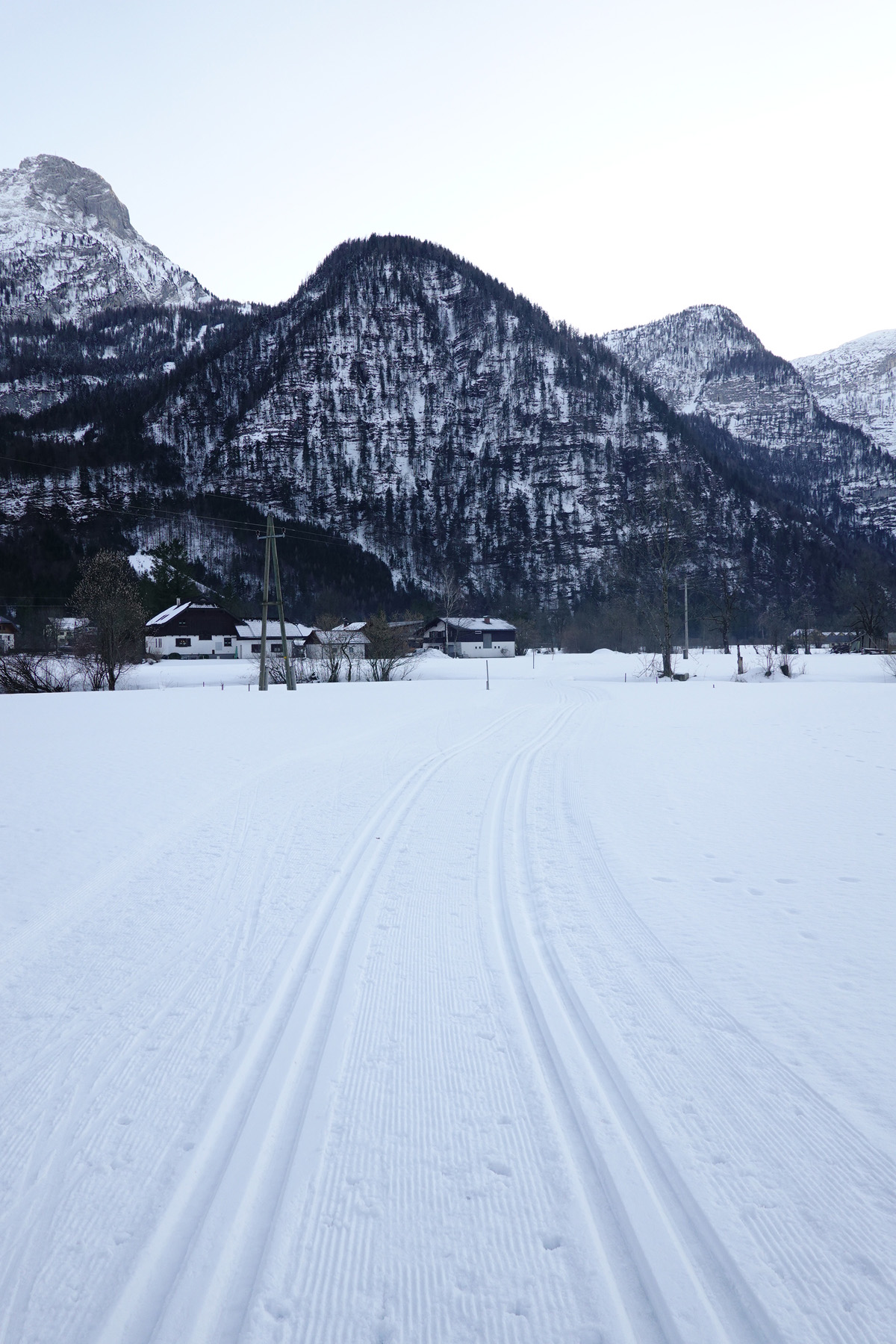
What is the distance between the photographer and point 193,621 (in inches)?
3253

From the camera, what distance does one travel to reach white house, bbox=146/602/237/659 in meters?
80.2

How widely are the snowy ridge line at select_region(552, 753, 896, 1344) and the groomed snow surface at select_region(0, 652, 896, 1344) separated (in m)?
0.01

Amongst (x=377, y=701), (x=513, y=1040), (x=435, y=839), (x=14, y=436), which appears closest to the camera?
(x=513, y=1040)

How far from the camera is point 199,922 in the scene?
4.96m

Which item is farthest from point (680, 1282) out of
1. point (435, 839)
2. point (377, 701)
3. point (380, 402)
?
point (380, 402)

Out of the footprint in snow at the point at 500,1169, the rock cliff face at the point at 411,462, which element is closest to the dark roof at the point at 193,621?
the rock cliff face at the point at 411,462

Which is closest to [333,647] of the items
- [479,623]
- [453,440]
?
[479,623]

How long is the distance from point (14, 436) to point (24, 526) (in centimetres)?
4711

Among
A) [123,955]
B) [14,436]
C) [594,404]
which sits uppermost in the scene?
[594,404]

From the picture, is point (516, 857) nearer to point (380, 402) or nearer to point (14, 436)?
point (14, 436)

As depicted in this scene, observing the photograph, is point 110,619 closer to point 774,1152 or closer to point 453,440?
point 774,1152

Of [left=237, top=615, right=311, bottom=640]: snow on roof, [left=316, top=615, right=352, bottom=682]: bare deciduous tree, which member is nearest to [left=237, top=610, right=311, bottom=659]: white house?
[left=237, top=615, right=311, bottom=640]: snow on roof

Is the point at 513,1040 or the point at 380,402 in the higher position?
the point at 380,402

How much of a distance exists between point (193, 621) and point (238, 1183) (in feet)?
283
